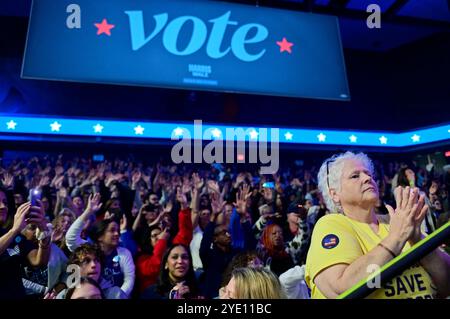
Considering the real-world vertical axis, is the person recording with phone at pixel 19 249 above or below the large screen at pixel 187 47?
below

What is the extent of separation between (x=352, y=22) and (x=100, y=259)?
14.3ft

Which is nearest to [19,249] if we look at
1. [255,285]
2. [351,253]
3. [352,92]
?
[255,285]

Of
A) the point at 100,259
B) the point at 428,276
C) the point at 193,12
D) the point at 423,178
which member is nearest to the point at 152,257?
the point at 100,259

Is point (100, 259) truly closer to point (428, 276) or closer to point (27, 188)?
point (428, 276)

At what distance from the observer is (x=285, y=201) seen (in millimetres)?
3086

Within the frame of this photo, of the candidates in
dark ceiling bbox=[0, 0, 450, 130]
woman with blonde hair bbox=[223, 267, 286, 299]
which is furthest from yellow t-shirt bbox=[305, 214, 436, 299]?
dark ceiling bbox=[0, 0, 450, 130]

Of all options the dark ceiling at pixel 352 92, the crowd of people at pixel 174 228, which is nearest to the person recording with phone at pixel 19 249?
the crowd of people at pixel 174 228

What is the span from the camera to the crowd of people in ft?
4.46

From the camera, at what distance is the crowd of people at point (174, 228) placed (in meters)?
1.36

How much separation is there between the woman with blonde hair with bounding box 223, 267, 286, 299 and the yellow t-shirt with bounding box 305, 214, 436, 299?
1.10ft

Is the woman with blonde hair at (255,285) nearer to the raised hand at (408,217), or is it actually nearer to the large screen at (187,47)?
the raised hand at (408,217)

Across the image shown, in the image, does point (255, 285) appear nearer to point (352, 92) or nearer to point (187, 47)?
point (187, 47)

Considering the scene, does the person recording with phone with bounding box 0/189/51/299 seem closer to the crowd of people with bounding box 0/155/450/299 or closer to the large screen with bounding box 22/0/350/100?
the crowd of people with bounding box 0/155/450/299

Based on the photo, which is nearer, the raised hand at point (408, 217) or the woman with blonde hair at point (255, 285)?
the raised hand at point (408, 217)
